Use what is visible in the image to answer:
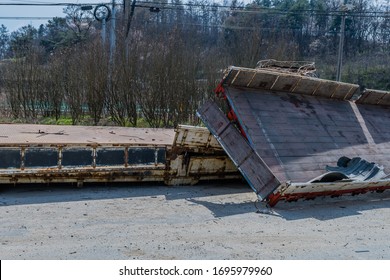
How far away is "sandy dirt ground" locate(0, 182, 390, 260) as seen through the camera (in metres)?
5.51

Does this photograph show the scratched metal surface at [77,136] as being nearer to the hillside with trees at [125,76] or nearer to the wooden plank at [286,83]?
the wooden plank at [286,83]

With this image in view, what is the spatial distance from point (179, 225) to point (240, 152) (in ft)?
6.84

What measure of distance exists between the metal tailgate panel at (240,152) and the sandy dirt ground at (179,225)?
46 cm

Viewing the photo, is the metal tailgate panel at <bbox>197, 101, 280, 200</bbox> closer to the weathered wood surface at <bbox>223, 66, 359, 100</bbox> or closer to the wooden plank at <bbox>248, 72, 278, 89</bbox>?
the weathered wood surface at <bbox>223, 66, 359, 100</bbox>

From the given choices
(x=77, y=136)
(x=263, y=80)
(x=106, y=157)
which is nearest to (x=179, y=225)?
(x=106, y=157)

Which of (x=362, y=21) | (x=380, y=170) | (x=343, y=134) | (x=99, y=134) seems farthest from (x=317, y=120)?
(x=362, y=21)

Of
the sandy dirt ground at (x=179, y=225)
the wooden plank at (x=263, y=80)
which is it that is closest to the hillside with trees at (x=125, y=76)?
the wooden plank at (x=263, y=80)

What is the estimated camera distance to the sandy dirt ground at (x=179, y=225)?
217 inches

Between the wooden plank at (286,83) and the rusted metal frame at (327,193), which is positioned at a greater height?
the wooden plank at (286,83)

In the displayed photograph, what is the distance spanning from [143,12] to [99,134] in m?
32.0

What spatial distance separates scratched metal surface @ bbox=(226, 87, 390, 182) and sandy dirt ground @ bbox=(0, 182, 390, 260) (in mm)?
731

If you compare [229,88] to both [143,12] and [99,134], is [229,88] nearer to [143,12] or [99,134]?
[99,134]

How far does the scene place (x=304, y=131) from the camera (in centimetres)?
921

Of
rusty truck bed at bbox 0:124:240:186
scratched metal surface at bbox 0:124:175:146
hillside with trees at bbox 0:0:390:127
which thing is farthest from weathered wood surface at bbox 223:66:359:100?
hillside with trees at bbox 0:0:390:127
